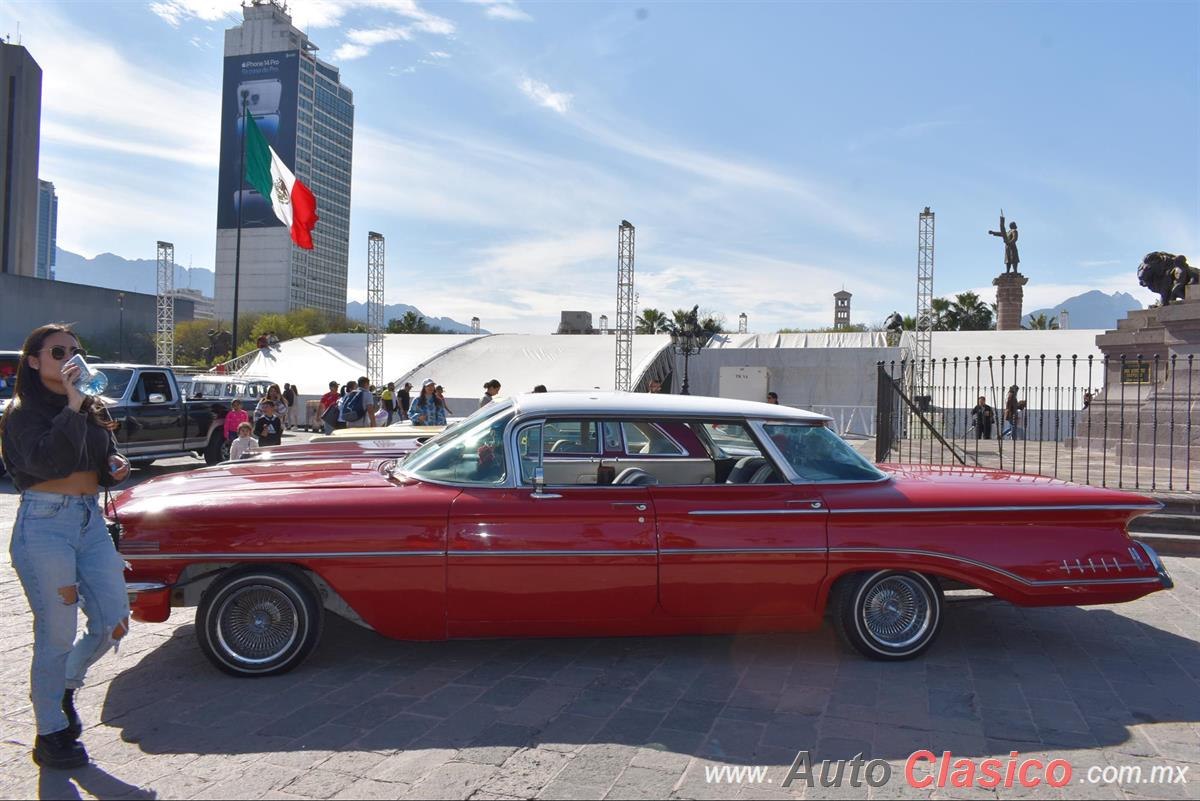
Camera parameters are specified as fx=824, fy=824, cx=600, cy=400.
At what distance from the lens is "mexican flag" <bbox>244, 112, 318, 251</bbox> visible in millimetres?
24281

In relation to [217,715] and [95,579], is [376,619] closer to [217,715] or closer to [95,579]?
[217,715]

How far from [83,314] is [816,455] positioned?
74.0m

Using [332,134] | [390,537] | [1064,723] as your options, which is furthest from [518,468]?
[332,134]

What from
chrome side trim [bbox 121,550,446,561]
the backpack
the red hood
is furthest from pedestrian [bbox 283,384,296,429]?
chrome side trim [bbox 121,550,446,561]

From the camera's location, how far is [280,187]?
24.8 metres

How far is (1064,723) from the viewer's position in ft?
12.4

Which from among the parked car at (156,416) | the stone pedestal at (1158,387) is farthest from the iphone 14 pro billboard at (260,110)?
the stone pedestal at (1158,387)

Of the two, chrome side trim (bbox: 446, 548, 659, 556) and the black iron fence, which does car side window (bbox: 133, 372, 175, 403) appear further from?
the black iron fence

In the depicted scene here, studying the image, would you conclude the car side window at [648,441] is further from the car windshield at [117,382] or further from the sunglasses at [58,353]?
the car windshield at [117,382]

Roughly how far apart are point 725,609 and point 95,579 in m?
2.92

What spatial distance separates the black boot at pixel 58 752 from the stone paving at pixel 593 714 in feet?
0.20

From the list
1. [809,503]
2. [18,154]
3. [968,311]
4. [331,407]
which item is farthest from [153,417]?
[18,154]

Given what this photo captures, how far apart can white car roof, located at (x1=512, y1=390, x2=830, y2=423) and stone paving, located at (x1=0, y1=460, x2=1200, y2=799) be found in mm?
1361

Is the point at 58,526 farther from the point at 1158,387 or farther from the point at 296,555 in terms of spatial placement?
the point at 1158,387
